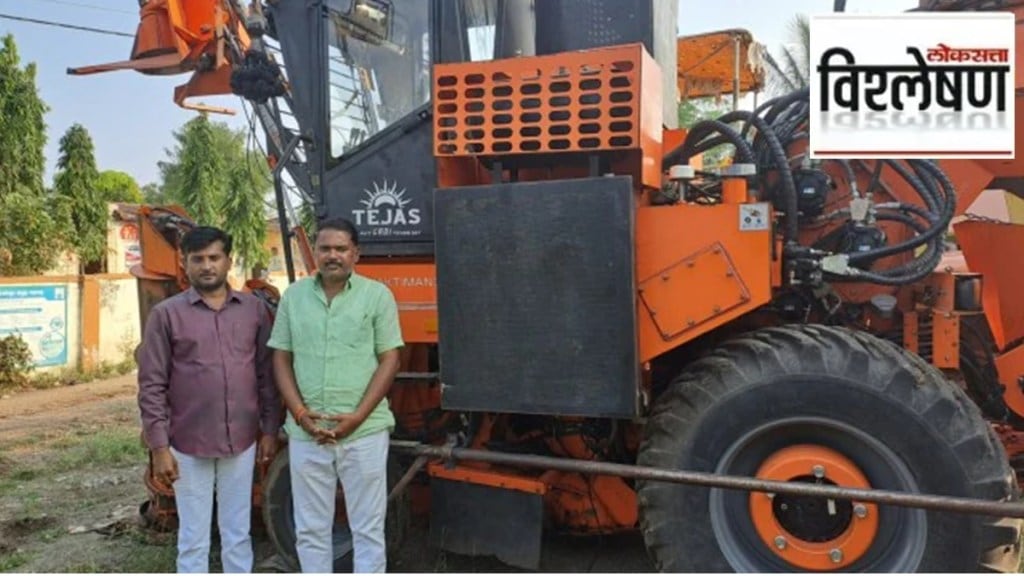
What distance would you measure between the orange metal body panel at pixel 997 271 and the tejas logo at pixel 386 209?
264cm

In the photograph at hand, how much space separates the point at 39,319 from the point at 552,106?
10.6 metres

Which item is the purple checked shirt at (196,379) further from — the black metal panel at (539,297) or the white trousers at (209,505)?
the black metal panel at (539,297)

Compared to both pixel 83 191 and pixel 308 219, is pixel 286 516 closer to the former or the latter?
pixel 308 219

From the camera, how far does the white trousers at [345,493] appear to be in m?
3.02

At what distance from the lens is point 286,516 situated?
143 inches

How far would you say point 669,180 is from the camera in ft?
11.8

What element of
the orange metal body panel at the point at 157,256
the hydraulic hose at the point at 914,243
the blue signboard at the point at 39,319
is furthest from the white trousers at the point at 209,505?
the blue signboard at the point at 39,319

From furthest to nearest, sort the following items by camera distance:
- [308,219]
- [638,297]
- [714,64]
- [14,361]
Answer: [14,361] < [714,64] < [308,219] < [638,297]

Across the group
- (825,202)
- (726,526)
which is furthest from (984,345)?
(726,526)

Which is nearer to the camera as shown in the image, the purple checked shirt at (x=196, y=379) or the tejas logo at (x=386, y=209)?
the purple checked shirt at (x=196, y=379)

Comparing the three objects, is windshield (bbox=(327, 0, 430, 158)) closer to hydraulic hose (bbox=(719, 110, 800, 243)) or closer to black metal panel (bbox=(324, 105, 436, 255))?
black metal panel (bbox=(324, 105, 436, 255))

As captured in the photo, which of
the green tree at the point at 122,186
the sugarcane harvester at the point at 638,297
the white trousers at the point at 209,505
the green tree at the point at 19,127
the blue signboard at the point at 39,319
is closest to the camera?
the sugarcane harvester at the point at 638,297

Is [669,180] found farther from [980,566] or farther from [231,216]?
[231,216]

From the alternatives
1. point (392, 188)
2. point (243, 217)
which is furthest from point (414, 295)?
point (243, 217)
